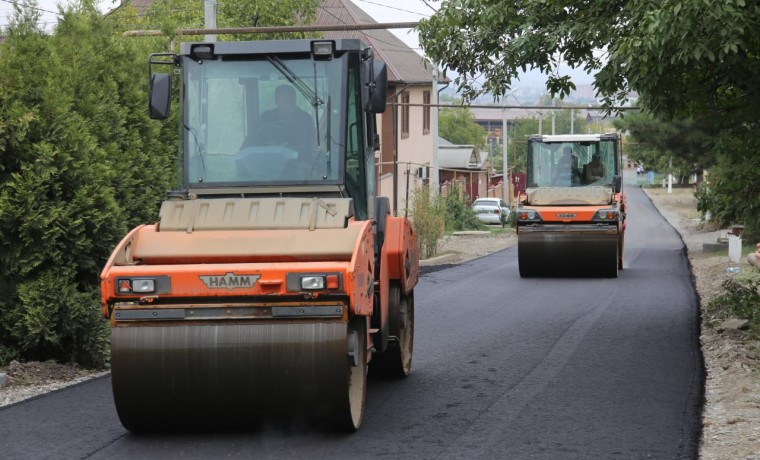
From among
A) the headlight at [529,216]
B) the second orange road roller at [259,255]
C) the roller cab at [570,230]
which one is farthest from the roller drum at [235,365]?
the headlight at [529,216]

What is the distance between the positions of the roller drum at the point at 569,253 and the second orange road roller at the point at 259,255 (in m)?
11.8

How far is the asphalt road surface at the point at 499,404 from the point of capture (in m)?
7.35

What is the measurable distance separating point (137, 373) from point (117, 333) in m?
0.28

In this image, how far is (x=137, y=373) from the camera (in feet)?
23.5

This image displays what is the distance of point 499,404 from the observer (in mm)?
8914

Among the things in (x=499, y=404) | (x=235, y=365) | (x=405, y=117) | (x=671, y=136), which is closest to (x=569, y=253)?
(x=499, y=404)

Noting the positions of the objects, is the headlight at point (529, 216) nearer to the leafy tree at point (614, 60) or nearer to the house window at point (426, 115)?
the leafy tree at point (614, 60)

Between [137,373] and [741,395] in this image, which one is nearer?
[137,373]

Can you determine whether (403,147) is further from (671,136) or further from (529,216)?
(529,216)

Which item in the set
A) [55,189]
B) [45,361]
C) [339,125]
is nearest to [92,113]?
[55,189]

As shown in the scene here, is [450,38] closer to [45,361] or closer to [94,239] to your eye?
[94,239]

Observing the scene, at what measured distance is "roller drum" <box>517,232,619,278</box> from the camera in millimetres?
20266

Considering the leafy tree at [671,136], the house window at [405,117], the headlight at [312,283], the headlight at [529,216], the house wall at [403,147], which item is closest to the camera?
the headlight at [312,283]

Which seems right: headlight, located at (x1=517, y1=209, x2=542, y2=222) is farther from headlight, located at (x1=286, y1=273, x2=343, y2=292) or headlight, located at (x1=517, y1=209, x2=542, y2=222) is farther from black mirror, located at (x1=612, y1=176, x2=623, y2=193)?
headlight, located at (x1=286, y1=273, x2=343, y2=292)
